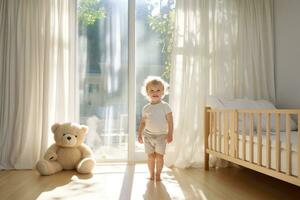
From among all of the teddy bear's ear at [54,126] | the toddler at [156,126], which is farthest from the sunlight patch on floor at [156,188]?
the teddy bear's ear at [54,126]

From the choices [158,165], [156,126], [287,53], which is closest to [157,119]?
[156,126]

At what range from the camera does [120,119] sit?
319cm

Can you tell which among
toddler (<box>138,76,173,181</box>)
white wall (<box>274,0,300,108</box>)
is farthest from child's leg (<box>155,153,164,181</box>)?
white wall (<box>274,0,300,108</box>)

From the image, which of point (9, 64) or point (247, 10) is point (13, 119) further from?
point (247, 10)

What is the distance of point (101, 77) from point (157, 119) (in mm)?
913

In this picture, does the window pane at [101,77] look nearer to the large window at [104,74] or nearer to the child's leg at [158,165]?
the large window at [104,74]

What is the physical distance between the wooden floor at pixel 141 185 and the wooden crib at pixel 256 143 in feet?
0.67

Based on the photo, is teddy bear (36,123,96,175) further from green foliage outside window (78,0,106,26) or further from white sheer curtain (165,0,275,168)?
green foliage outside window (78,0,106,26)

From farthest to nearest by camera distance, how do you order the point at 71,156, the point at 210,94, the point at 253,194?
1. the point at 210,94
2. the point at 71,156
3. the point at 253,194

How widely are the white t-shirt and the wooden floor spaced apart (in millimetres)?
386

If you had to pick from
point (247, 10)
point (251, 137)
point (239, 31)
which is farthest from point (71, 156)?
point (247, 10)

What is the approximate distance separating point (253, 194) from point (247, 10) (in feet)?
6.20

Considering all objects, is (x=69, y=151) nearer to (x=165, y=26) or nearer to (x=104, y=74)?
(x=104, y=74)

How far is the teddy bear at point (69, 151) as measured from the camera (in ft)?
8.91
